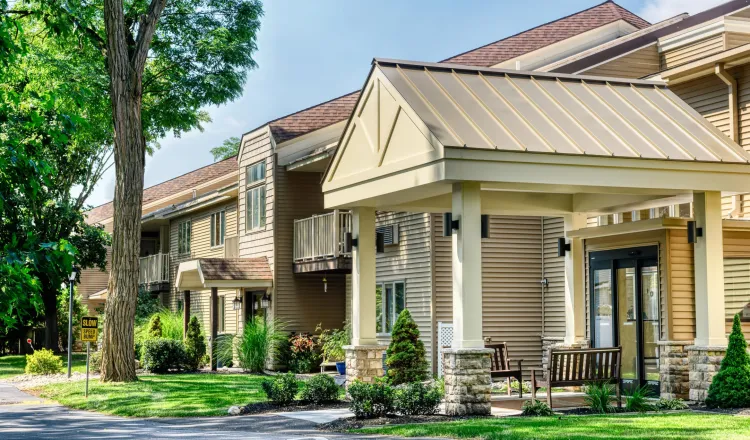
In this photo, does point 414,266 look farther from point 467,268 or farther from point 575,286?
point 467,268

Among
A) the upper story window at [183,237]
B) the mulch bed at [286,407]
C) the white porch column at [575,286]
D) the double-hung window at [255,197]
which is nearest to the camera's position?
the mulch bed at [286,407]

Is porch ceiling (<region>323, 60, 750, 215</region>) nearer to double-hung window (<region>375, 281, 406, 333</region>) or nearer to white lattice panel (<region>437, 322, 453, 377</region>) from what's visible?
white lattice panel (<region>437, 322, 453, 377</region>)

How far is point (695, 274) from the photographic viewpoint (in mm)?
15023

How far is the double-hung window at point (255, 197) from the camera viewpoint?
3115 cm

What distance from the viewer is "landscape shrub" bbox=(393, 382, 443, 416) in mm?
14085

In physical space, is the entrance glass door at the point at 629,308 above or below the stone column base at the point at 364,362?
above

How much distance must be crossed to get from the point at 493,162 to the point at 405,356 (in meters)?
7.55

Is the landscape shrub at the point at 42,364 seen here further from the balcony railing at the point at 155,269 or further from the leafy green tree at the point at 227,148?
the leafy green tree at the point at 227,148

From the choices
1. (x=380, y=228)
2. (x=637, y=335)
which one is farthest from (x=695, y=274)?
(x=380, y=228)

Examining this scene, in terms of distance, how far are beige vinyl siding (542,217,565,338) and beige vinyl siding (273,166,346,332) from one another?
8.84 meters

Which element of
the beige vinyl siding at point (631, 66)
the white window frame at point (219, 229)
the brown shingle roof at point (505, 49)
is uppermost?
the brown shingle roof at point (505, 49)

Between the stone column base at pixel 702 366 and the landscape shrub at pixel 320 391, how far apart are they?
613 cm

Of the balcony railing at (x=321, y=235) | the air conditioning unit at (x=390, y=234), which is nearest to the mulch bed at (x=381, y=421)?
the air conditioning unit at (x=390, y=234)

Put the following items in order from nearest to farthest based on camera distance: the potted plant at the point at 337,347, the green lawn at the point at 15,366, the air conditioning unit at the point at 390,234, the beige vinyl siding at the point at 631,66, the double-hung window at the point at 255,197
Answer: the beige vinyl siding at the point at 631,66 → the air conditioning unit at the point at 390,234 → the potted plant at the point at 337,347 → the double-hung window at the point at 255,197 → the green lawn at the point at 15,366
